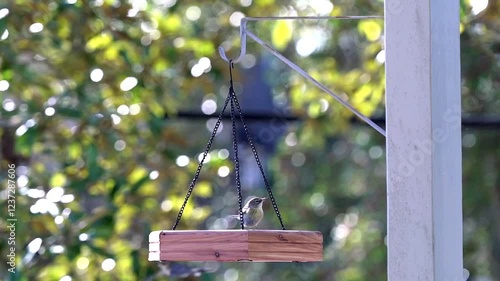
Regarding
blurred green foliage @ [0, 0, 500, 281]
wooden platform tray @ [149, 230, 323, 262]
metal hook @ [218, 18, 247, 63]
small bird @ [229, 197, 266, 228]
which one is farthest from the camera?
blurred green foliage @ [0, 0, 500, 281]

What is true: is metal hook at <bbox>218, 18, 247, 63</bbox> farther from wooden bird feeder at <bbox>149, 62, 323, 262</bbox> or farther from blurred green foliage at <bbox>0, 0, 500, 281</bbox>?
blurred green foliage at <bbox>0, 0, 500, 281</bbox>

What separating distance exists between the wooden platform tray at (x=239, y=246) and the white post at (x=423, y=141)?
0.25m

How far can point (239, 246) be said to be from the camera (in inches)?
72.8

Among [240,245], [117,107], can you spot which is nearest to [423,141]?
[240,245]

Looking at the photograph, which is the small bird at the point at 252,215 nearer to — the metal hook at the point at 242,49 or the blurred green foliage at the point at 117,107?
the metal hook at the point at 242,49

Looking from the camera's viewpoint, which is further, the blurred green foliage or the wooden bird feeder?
the blurred green foliage

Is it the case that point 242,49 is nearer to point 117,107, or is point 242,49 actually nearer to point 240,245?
point 240,245

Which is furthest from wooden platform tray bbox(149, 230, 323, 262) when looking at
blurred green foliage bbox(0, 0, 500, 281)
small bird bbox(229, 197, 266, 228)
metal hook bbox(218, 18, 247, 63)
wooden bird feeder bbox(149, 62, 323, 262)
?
blurred green foliage bbox(0, 0, 500, 281)

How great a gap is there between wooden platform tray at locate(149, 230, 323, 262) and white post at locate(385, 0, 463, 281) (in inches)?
9.7

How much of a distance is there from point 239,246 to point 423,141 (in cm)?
A: 39

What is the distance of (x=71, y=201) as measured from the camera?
11.1ft

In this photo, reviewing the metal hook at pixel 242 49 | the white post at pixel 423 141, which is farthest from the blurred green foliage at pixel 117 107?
the white post at pixel 423 141

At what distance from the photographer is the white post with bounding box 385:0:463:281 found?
1.69 m

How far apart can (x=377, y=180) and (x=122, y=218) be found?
3.31m
